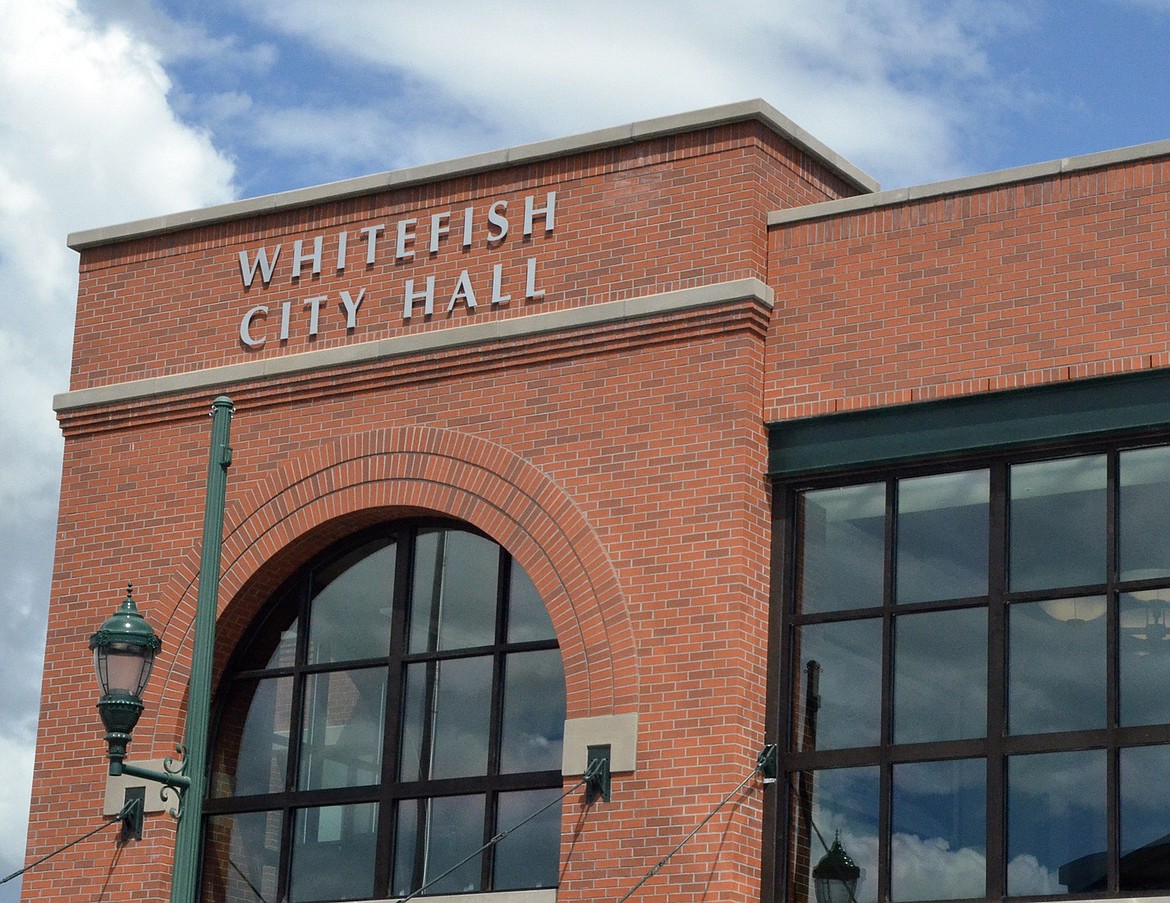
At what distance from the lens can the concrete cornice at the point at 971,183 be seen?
1673 centimetres

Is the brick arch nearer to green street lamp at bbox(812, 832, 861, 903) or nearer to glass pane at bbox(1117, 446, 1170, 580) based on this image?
green street lamp at bbox(812, 832, 861, 903)

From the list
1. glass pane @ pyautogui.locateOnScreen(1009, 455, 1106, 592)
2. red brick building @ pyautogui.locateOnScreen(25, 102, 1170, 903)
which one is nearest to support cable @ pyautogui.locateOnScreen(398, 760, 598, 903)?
red brick building @ pyautogui.locateOnScreen(25, 102, 1170, 903)

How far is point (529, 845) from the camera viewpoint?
1788 cm

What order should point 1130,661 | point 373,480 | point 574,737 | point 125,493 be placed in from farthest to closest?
point 125,493, point 373,480, point 574,737, point 1130,661

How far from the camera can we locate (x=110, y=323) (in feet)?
69.5

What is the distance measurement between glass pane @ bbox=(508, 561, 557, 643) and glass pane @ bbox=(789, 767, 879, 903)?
2.61 m

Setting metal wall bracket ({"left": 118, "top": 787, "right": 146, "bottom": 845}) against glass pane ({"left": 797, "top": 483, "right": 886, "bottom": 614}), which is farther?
metal wall bracket ({"left": 118, "top": 787, "right": 146, "bottom": 845})

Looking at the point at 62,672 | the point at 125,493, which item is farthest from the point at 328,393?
the point at 62,672

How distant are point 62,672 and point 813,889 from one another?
7590mm

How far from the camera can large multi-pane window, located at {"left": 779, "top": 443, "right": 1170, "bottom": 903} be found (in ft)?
51.5

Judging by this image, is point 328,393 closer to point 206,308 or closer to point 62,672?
point 206,308

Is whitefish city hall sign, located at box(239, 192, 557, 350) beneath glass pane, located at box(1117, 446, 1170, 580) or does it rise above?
above

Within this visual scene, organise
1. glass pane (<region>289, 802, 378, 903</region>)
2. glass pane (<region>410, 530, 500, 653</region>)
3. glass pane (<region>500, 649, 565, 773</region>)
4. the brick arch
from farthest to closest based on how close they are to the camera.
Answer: glass pane (<region>410, 530, 500, 653</region>)
glass pane (<region>289, 802, 378, 903</region>)
glass pane (<region>500, 649, 565, 773</region>)
the brick arch

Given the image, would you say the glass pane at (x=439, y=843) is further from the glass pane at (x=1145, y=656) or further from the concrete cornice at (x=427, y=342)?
the glass pane at (x=1145, y=656)
